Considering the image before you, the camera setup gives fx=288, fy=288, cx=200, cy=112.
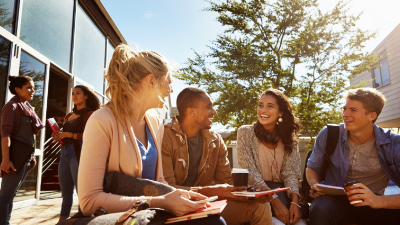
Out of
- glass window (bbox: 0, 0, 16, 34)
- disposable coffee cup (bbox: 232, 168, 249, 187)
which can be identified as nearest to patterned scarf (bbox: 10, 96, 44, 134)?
glass window (bbox: 0, 0, 16, 34)

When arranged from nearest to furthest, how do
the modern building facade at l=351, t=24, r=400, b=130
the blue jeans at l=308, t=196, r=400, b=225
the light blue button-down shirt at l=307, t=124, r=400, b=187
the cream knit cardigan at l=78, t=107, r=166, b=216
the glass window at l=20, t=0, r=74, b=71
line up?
1. the cream knit cardigan at l=78, t=107, r=166, b=216
2. the blue jeans at l=308, t=196, r=400, b=225
3. the light blue button-down shirt at l=307, t=124, r=400, b=187
4. the glass window at l=20, t=0, r=74, b=71
5. the modern building facade at l=351, t=24, r=400, b=130

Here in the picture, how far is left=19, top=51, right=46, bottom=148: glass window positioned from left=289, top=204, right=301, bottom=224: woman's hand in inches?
191

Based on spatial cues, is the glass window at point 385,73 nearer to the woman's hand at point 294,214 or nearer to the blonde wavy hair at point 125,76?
the woman's hand at point 294,214

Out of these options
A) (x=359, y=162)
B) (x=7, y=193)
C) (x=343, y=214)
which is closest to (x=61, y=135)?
(x=7, y=193)

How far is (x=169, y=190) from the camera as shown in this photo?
1470mm

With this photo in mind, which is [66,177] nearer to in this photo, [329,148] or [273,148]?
[273,148]

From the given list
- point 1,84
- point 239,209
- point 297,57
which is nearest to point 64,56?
point 1,84

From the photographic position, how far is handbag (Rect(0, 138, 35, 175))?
123 inches

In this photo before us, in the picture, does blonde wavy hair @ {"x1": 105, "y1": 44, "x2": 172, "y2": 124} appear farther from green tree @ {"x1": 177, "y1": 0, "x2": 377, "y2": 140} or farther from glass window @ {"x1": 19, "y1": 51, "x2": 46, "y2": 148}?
green tree @ {"x1": 177, "y1": 0, "x2": 377, "y2": 140}

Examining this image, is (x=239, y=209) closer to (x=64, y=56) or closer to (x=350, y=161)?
(x=350, y=161)

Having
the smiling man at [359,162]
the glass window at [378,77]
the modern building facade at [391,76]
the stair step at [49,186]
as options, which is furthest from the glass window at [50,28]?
the glass window at [378,77]

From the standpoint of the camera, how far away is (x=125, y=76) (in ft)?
5.51

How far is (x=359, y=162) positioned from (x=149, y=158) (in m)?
1.99

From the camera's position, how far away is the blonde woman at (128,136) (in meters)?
1.38
